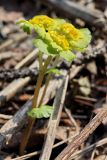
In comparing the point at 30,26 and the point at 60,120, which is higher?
the point at 30,26

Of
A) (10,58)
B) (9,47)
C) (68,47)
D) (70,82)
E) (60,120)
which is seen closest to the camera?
(68,47)

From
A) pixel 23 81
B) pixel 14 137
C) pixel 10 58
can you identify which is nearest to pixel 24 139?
pixel 14 137

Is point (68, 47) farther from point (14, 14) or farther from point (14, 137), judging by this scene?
point (14, 14)

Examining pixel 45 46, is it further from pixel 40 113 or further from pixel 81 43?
pixel 40 113

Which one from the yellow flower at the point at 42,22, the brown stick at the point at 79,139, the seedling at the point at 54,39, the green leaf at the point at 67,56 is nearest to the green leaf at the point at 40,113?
the seedling at the point at 54,39

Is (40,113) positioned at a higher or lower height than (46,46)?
lower

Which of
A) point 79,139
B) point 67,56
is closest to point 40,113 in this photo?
point 79,139

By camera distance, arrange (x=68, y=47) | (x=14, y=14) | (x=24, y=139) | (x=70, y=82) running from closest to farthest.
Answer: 1. (x=68, y=47)
2. (x=24, y=139)
3. (x=70, y=82)
4. (x=14, y=14)

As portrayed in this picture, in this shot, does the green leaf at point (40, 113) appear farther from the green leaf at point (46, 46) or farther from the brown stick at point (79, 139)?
the green leaf at point (46, 46)
